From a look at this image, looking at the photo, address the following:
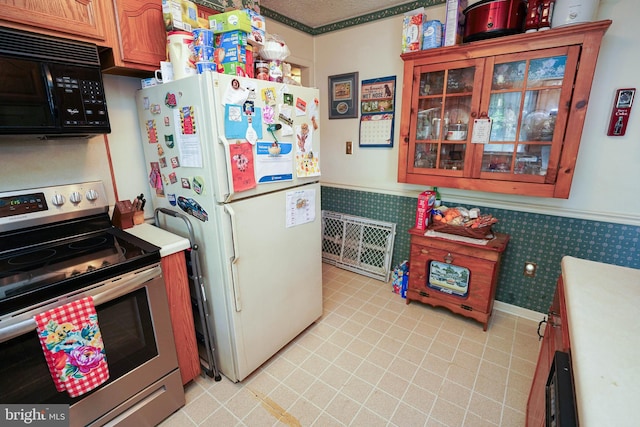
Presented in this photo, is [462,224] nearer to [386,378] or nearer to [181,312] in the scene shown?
[386,378]

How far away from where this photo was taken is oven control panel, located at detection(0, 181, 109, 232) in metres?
1.38

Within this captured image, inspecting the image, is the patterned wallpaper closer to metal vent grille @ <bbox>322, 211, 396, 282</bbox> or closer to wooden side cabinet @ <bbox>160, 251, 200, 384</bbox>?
metal vent grille @ <bbox>322, 211, 396, 282</bbox>

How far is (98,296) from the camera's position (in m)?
1.15

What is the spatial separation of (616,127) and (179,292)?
2768 millimetres

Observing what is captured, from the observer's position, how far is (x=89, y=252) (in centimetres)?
136

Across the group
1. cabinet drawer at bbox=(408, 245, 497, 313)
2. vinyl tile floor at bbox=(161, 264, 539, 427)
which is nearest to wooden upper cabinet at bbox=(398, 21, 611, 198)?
cabinet drawer at bbox=(408, 245, 497, 313)

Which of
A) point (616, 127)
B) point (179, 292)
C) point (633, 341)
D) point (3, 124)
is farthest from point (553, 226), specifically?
point (3, 124)

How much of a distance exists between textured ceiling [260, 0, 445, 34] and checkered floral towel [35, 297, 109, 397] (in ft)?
8.29

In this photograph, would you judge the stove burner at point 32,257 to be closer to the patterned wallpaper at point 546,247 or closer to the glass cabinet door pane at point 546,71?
the patterned wallpaper at point 546,247

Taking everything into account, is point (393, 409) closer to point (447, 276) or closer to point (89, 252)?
point (447, 276)

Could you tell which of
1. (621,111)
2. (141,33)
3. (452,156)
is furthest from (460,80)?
(141,33)

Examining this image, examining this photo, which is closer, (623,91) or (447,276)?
(623,91)

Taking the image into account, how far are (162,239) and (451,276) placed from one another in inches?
79.7

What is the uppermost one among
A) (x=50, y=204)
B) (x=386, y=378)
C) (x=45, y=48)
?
(x=45, y=48)
